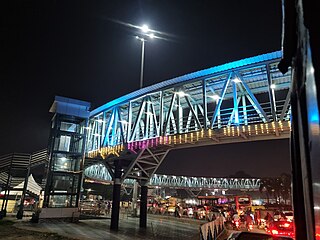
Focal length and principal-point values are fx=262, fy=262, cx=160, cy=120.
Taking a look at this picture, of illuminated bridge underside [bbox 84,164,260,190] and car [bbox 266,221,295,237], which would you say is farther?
illuminated bridge underside [bbox 84,164,260,190]

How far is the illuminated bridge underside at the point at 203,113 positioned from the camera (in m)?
18.2

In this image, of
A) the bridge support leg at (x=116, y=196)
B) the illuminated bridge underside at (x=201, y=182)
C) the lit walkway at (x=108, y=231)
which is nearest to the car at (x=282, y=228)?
the lit walkway at (x=108, y=231)

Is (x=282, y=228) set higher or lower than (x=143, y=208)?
lower

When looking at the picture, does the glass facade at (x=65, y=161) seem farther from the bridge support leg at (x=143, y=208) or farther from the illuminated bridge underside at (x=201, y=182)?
the illuminated bridge underside at (x=201, y=182)

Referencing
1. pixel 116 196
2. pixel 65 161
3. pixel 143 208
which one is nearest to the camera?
pixel 116 196

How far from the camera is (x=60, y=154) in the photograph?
33938 mm

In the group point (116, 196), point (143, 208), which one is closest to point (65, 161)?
point (116, 196)

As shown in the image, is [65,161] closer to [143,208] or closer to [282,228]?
[143,208]

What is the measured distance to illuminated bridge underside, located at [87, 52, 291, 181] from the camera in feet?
59.6

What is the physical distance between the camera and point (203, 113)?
2134cm

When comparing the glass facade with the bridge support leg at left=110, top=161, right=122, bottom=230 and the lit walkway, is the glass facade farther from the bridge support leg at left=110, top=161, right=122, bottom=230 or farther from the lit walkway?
the bridge support leg at left=110, top=161, right=122, bottom=230

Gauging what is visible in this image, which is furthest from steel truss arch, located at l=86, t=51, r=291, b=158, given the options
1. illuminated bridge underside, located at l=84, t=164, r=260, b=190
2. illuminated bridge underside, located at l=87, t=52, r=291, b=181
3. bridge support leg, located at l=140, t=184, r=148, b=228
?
illuminated bridge underside, located at l=84, t=164, r=260, b=190

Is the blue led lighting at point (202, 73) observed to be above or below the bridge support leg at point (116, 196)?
above

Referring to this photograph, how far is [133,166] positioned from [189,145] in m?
7.98
